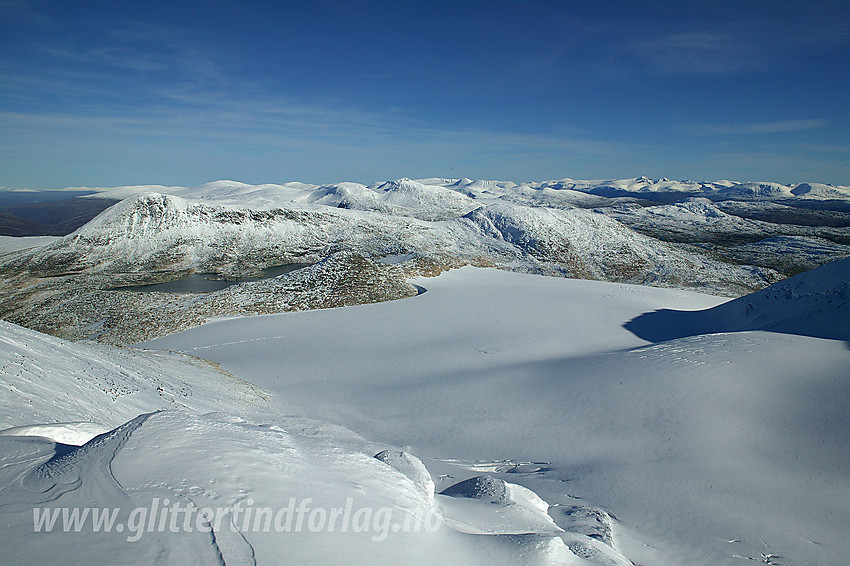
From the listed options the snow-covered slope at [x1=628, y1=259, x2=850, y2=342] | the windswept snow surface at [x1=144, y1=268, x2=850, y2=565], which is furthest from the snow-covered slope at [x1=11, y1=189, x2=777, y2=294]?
the windswept snow surface at [x1=144, y1=268, x2=850, y2=565]

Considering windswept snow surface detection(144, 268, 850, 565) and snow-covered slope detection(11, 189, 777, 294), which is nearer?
windswept snow surface detection(144, 268, 850, 565)

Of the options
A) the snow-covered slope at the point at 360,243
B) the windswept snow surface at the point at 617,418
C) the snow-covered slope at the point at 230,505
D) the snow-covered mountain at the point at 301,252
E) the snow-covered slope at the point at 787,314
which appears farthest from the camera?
the snow-covered slope at the point at 360,243

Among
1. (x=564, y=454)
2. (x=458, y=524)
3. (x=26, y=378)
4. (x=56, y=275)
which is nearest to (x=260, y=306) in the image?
(x=26, y=378)

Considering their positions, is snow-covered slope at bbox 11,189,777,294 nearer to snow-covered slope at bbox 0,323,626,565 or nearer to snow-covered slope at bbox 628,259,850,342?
snow-covered slope at bbox 628,259,850,342

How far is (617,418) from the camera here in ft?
26.7

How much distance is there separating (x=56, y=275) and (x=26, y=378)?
34.2 meters

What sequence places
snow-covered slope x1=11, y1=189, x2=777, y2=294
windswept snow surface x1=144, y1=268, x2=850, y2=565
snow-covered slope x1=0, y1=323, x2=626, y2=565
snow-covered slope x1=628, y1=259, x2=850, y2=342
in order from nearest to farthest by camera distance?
snow-covered slope x1=0, y1=323, x2=626, y2=565, windswept snow surface x1=144, y1=268, x2=850, y2=565, snow-covered slope x1=628, y1=259, x2=850, y2=342, snow-covered slope x1=11, y1=189, x2=777, y2=294

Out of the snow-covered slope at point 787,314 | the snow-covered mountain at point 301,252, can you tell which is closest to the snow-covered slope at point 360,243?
the snow-covered mountain at point 301,252

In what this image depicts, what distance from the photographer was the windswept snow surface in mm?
5078

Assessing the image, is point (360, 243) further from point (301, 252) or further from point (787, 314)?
point (787, 314)

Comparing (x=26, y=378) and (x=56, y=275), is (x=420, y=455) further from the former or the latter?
(x=56, y=275)

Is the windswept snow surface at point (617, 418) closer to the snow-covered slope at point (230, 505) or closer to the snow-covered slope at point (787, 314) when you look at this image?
the snow-covered slope at point (787, 314)

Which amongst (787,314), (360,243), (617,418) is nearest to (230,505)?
(617,418)

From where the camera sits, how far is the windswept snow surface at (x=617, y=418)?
508 centimetres
